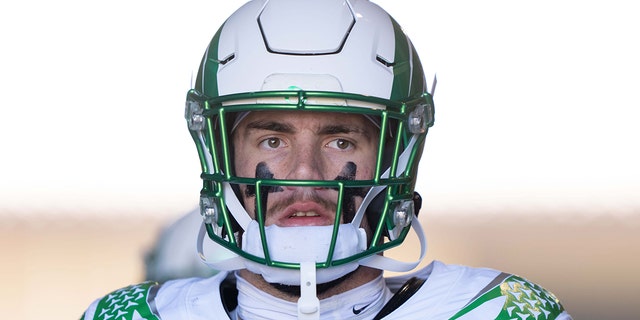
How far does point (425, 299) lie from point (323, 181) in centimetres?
41

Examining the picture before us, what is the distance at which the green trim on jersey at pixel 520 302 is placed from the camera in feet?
8.23

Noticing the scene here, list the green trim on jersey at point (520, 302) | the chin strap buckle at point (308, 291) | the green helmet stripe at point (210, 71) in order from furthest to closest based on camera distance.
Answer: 1. the green helmet stripe at point (210, 71)
2. the green trim on jersey at point (520, 302)
3. the chin strap buckle at point (308, 291)

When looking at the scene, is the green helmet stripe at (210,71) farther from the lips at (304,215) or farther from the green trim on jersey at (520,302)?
the green trim on jersey at (520,302)

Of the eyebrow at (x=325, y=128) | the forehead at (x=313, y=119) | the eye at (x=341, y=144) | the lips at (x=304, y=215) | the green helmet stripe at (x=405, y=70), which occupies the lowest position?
the lips at (x=304, y=215)

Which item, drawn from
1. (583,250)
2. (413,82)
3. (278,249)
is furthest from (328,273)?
(583,250)

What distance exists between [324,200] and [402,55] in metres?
0.44

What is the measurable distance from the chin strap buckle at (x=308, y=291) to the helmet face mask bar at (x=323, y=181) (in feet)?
0.06

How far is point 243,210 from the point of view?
2.53m

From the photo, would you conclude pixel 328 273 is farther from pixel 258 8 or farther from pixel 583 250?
pixel 583 250

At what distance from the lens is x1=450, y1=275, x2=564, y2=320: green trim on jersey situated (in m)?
2.51

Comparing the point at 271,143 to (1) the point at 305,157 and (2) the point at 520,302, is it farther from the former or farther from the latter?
(2) the point at 520,302

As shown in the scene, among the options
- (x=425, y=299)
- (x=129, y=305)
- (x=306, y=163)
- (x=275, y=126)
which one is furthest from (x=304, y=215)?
(x=129, y=305)

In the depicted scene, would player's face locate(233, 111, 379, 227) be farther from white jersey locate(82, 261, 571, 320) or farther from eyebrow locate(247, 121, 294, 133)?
white jersey locate(82, 261, 571, 320)

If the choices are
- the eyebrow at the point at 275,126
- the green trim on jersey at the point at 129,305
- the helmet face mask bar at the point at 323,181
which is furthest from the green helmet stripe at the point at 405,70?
the green trim on jersey at the point at 129,305
